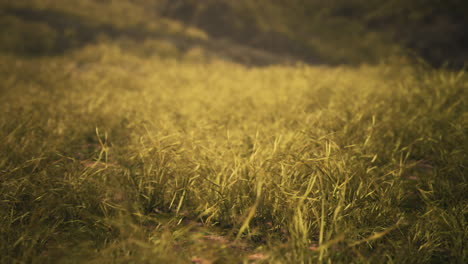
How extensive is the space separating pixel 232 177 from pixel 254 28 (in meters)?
7.38

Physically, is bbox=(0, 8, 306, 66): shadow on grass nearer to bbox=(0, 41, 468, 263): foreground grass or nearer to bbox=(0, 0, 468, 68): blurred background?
bbox=(0, 0, 468, 68): blurred background

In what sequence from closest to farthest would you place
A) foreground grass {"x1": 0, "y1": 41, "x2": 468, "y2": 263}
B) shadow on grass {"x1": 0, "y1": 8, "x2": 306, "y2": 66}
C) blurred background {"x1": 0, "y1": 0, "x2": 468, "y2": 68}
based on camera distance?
foreground grass {"x1": 0, "y1": 41, "x2": 468, "y2": 263}, shadow on grass {"x1": 0, "y1": 8, "x2": 306, "y2": 66}, blurred background {"x1": 0, "y1": 0, "x2": 468, "y2": 68}

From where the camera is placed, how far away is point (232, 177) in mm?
994

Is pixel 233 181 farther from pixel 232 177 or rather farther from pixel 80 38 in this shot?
pixel 80 38

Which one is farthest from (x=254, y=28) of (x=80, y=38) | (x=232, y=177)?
(x=232, y=177)

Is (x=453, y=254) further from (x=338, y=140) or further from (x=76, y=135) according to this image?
(x=76, y=135)

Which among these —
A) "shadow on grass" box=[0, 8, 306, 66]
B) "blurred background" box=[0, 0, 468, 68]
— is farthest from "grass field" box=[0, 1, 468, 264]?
"blurred background" box=[0, 0, 468, 68]

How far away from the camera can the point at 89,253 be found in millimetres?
688

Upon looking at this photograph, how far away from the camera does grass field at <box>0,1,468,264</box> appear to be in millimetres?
707

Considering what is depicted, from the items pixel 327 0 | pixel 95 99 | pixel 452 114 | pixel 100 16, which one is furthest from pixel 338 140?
pixel 327 0

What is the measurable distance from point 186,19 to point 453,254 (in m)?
8.17

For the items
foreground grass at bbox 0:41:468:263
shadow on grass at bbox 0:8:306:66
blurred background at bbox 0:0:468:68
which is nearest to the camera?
foreground grass at bbox 0:41:468:263

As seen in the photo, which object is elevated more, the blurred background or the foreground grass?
the blurred background

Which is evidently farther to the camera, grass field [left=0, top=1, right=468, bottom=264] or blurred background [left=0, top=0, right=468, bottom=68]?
blurred background [left=0, top=0, right=468, bottom=68]
